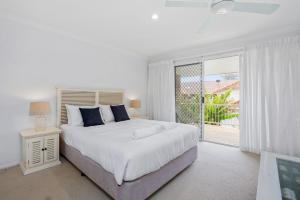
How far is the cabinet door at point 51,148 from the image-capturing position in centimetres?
259

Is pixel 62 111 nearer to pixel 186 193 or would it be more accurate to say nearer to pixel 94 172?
pixel 94 172

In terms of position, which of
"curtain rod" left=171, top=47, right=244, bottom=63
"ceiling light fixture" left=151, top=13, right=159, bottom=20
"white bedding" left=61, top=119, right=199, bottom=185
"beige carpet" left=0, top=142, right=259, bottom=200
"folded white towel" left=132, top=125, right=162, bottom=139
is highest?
"ceiling light fixture" left=151, top=13, right=159, bottom=20

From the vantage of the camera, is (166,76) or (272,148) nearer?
(272,148)

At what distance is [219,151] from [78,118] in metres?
3.15

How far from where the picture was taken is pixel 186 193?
6.40 feet

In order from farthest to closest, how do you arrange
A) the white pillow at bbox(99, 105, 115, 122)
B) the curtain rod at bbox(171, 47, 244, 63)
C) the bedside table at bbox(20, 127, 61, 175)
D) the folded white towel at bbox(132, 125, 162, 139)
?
the curtain rod at bbox(171, 47, 244, 63) → the white pillow at bbox(99, 105, 115, 122) → the bedside table at bbox(20, 127, 61, 175) → the folded white towel at bbox(132, 125, 162, 139)

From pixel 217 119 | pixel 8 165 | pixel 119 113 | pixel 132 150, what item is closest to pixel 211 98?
pixel 217 119

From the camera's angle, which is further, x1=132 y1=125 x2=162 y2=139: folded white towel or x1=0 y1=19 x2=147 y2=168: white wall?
x1=0 y1=19 x2=147 y2=168: white wall

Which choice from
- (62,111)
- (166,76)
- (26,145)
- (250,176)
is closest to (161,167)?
(250,176)

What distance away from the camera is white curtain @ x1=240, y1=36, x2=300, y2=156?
287 centimetres

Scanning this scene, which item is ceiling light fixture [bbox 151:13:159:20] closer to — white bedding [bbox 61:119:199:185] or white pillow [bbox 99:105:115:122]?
white bedding [bbox 61:119:199:185]

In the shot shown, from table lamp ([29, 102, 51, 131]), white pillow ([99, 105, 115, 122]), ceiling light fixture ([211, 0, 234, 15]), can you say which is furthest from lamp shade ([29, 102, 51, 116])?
ceiling light fixture ([211, 0, 234, 15])

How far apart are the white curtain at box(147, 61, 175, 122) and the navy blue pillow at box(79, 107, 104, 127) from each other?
7.34ft

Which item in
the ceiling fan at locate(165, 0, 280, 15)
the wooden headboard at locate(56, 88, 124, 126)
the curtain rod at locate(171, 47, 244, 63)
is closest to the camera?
the ceiling fan at locate(165, 0, 280, 15)
